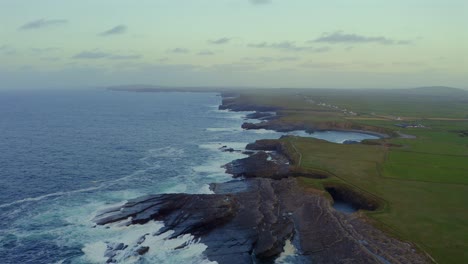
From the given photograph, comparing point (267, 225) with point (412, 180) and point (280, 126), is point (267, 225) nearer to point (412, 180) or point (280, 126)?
point (412, 180)

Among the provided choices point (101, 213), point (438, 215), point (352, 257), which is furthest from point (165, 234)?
point (438, 215)

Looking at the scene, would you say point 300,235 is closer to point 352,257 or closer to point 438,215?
point 352,257

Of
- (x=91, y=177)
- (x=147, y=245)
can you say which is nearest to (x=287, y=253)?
(x=147, y=245)

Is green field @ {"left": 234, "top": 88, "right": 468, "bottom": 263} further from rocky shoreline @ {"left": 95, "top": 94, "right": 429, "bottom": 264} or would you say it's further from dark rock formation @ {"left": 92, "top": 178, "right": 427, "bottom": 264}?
dark rock formation @ {"left": 92, "top": 178, "right": 427, "bottom": 264}

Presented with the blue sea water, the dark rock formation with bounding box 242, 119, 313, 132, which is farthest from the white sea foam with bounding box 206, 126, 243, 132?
the dark rock formation with bounding box 242, 119, 313, 132

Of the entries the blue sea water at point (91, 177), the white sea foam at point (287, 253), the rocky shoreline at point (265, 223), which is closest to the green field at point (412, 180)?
the rocky shoreline at point (265, 223)
